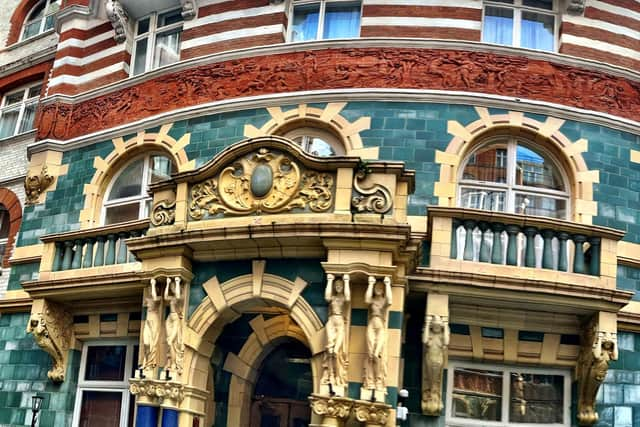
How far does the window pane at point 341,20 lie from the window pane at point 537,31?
345 cm

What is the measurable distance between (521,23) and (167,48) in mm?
8010

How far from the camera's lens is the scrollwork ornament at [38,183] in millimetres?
20016

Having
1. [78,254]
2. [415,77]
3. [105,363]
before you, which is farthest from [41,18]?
[415,77]

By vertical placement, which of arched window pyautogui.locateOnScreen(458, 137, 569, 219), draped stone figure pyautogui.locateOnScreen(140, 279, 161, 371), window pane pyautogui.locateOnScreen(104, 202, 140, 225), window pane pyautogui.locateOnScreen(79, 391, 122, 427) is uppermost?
arched window pyautogui.locateOnScreen(458, 137, 569, 219)

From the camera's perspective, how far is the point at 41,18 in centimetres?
2556

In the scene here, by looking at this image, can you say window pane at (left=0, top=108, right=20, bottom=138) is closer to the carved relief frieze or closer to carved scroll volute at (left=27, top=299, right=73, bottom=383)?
carved scroll volute at (left=27, top=299, right=73, bottom=383)

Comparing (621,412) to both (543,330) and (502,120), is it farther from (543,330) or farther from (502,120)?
(502,120)

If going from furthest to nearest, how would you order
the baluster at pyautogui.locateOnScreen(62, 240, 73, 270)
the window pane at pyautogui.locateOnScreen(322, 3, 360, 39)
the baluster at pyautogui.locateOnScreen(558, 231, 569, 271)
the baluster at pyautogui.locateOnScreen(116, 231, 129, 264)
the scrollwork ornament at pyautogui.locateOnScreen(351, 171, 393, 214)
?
the window pane at pyautogui.locateOnScreen(322, 3, 360, 39)
the baluster at pyautogui.locateOnScreen(62, 240, 73, 270)
the baluster at pyautogui.locateOnScreen(116, 231, 129, 264)
the baluster at pyautogui.locateOnScreen(558, 231, 569, 271)
the scrollwork ornament at pyautogui.locateOnScreen(351, 171, 393, 214)

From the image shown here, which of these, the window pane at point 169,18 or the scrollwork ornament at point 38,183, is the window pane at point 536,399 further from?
the scrollwork ornament at point 38,183

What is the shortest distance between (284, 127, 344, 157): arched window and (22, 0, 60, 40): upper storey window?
10.9 meters

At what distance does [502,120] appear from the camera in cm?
1661

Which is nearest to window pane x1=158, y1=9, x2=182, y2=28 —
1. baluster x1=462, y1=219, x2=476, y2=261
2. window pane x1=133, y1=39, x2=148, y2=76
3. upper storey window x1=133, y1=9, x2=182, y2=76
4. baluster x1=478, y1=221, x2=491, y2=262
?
upper storey window x1=133, y1=9, x2=182, y2=76

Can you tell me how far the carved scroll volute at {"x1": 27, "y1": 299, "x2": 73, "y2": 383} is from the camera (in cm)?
1762

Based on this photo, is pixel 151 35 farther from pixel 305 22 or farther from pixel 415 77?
pixel 415 77
